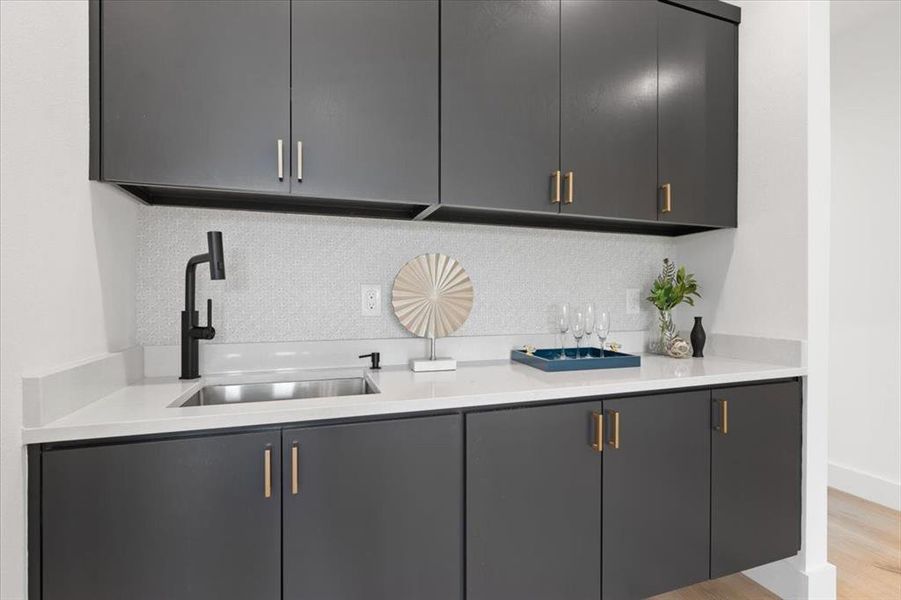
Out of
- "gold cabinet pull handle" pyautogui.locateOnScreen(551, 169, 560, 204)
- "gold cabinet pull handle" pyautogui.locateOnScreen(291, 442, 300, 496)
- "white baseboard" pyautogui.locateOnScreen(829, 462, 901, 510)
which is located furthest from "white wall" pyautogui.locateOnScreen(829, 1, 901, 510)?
"gold cabinet pull handle" pyautogui.locateOnScreen(291, 442, 300, 496)

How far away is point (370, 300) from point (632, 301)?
1273mm

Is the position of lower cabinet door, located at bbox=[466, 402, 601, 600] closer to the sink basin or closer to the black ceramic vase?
the sink basin

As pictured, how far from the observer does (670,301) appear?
2121mm

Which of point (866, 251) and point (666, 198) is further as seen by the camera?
point (866, 251)

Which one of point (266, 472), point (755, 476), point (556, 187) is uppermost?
point (556, 187)

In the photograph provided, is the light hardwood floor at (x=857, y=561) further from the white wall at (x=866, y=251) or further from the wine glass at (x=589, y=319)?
the wine glass at (x=589, y=319)

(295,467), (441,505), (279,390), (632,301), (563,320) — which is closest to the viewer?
(295,467)

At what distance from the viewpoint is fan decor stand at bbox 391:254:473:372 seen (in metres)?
1.81

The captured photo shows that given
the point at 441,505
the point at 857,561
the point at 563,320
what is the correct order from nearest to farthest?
the point at 441,505
the point at 563,320
the point at 857,561

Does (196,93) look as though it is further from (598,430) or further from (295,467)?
(598,430)

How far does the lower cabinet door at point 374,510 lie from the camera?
113cm

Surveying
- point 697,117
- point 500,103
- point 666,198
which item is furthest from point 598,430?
point 697,117

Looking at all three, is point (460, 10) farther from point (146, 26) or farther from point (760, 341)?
point (760, 341)

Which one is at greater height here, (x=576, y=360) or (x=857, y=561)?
(x=576, y=360)
